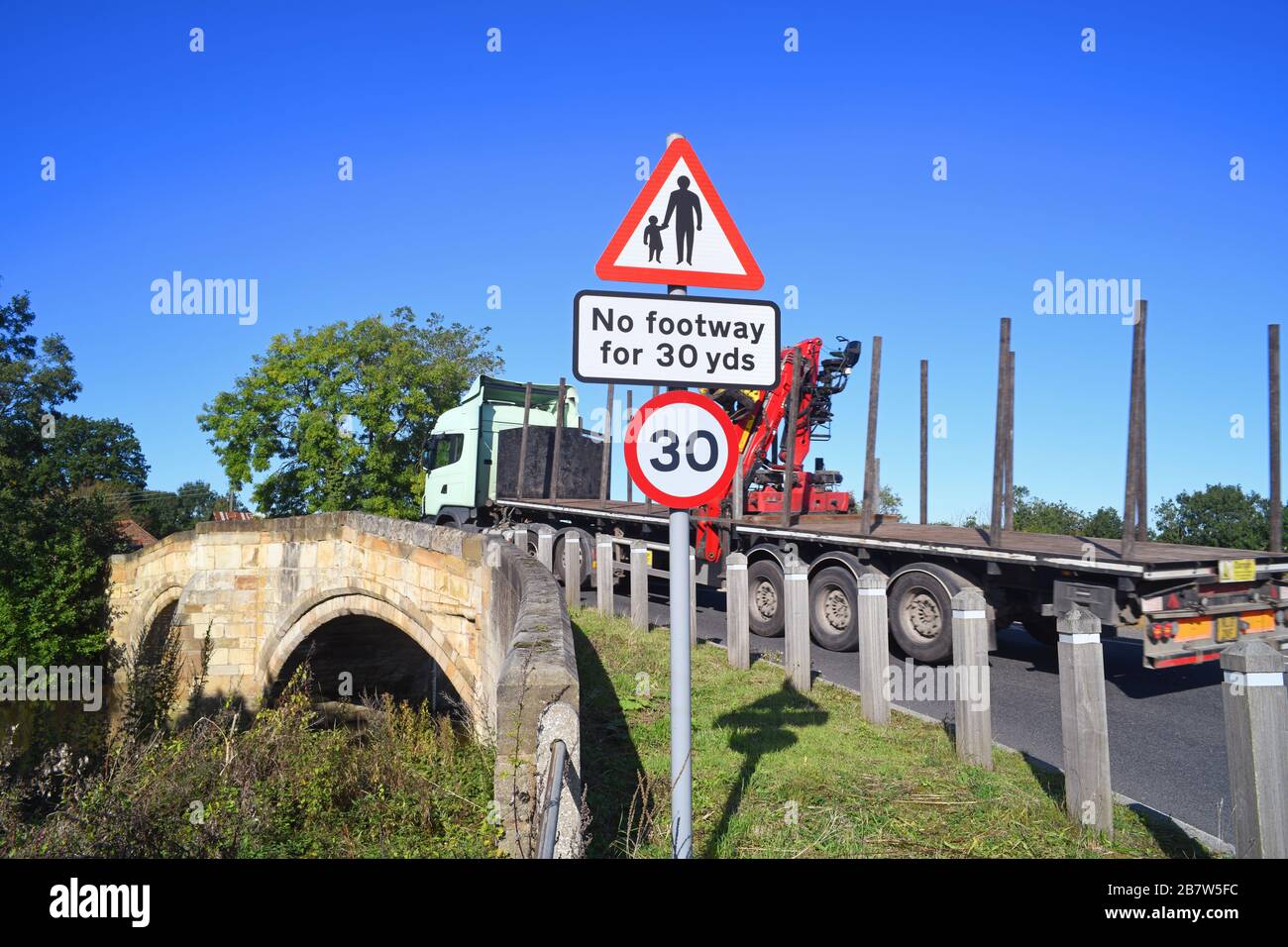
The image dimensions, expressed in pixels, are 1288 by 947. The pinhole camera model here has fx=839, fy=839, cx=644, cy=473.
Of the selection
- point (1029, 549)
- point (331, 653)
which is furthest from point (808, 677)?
point (331, 653)

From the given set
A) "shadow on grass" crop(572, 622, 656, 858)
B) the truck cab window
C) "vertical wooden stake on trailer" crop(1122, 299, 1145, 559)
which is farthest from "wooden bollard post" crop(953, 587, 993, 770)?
the truck cab window

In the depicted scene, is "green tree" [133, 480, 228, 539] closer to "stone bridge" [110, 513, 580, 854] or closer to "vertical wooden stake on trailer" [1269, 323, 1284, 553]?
"stone bridge" [110, 513, 580, 854]

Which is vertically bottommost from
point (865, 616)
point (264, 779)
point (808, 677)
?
point (264, 779)

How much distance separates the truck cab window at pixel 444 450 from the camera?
17750mm

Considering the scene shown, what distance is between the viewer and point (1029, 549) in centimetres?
754

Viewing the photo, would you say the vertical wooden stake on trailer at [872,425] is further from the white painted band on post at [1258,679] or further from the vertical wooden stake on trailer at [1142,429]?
the white painted band on post at [1258,679]

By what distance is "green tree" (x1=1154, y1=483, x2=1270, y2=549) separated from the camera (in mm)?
19656

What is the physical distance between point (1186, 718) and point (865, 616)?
111 inches

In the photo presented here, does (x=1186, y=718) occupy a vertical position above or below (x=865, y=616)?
below

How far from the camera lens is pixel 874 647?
5.53 metres

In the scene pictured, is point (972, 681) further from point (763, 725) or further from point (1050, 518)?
point (1050, 518)

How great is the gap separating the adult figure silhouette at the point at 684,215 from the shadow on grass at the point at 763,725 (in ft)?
8.08

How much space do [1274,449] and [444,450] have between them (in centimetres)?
1466
